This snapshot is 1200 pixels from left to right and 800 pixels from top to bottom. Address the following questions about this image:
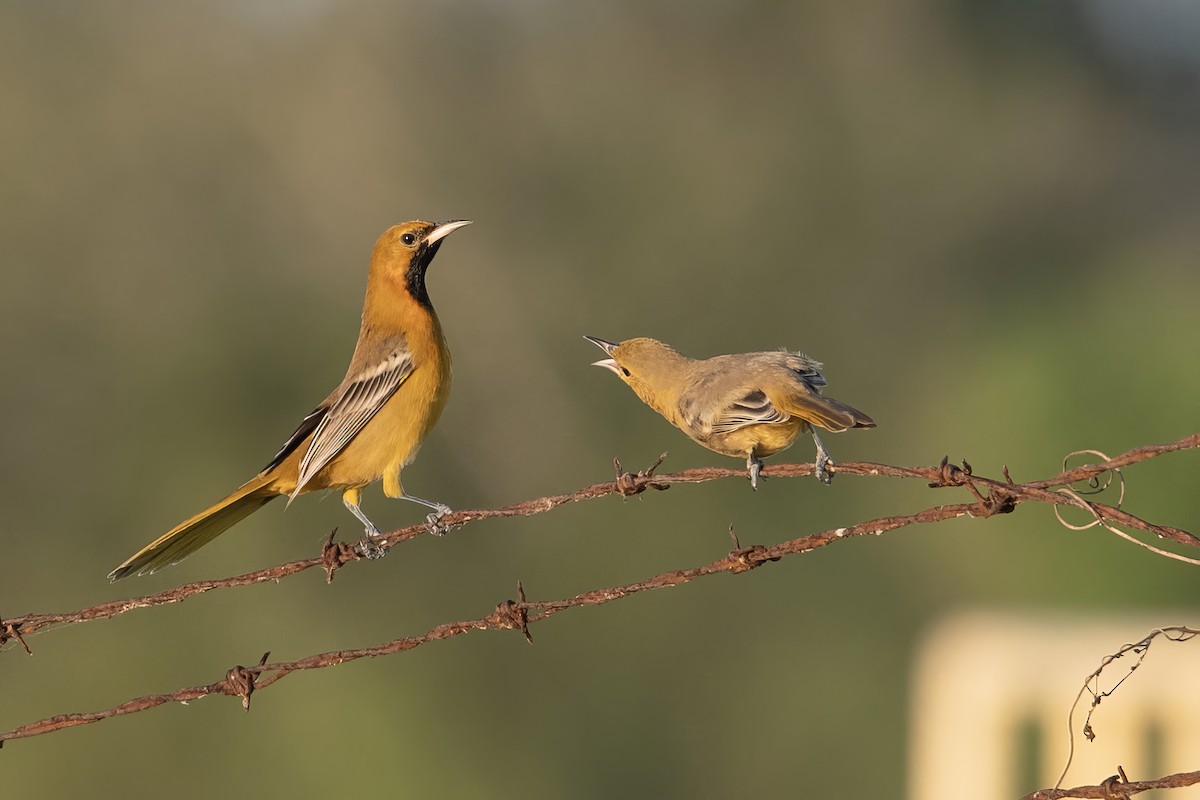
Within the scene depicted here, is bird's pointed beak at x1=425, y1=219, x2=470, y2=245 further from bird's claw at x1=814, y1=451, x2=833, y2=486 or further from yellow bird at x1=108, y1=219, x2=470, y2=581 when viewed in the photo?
bird's claw at x1=814, y1=451, x2=833, y2=486

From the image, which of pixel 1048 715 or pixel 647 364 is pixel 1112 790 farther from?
pixel 1048 715

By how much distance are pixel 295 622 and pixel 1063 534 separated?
45.6ft

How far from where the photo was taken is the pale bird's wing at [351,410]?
749 cm

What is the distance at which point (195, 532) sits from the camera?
23.4 ft

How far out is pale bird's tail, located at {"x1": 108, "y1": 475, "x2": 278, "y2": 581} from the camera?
6750 millimetres

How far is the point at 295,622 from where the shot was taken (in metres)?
25.2

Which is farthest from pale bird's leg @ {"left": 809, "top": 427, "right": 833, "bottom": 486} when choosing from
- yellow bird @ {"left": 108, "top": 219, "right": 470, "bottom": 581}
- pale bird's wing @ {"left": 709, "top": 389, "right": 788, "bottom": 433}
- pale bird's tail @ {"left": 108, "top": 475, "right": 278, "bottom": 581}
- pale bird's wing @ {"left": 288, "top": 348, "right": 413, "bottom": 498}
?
pale bird's tail @ {"left": 108, "top": 475, "right": 278, "bottom": 581}

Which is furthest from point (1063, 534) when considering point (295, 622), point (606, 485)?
point (606, 485)

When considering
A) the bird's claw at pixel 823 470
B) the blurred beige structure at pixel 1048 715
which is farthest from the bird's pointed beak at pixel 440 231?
the blurred beige structure at pixel 1048 715

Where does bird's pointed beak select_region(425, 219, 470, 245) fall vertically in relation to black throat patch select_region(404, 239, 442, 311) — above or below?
above

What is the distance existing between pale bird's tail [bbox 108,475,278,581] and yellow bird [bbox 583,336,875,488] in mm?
1934

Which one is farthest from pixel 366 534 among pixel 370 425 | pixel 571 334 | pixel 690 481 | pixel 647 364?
pixel 571 334

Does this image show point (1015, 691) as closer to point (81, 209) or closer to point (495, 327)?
point (495, 327)

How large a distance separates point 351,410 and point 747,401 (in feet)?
6.59
